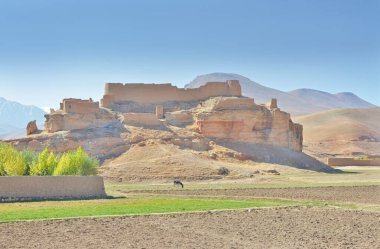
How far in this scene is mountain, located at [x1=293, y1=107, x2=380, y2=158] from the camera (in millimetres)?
130125

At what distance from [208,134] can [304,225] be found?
1670 inches

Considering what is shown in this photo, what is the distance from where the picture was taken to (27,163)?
38.8 meters

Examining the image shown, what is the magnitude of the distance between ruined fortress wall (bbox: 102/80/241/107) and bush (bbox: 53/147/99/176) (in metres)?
27.4

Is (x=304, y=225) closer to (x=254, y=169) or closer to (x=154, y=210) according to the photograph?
(x=154, y=210)

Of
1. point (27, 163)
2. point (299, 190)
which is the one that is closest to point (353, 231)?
point (299, 190)

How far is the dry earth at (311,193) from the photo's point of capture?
33.8 meters

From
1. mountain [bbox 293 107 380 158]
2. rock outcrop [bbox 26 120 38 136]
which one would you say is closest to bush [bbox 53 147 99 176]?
rock outcrop [bbox 26 120 38 136]

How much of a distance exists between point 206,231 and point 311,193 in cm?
1767

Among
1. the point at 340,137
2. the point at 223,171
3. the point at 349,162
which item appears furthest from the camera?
the point at 340,137

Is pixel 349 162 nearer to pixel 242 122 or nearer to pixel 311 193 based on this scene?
pixel 242 122

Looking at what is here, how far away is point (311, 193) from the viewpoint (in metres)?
37.1

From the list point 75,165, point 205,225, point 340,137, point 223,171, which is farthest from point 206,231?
point 340,137

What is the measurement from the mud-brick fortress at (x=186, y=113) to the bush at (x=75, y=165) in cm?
2083

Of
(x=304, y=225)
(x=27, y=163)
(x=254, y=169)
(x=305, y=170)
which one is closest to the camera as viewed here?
(x=304, y=225)
